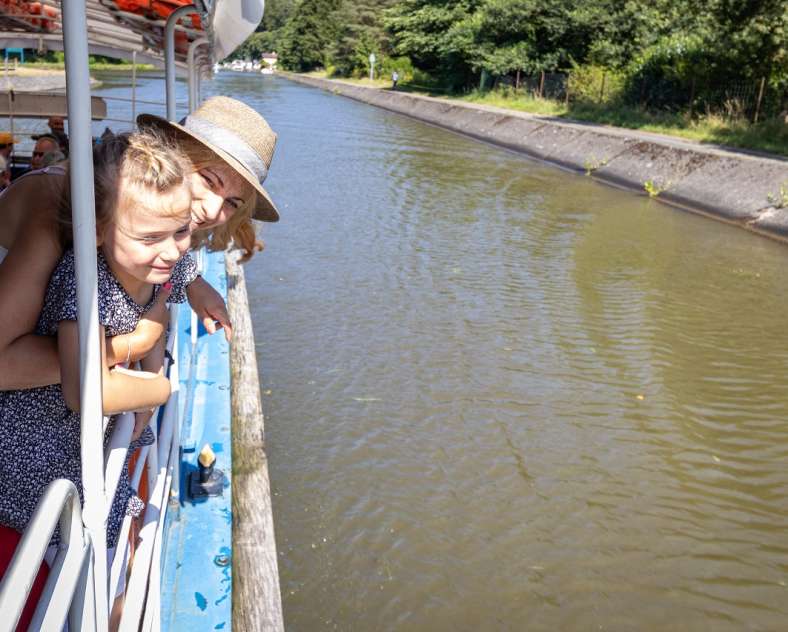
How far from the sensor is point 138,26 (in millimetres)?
4527

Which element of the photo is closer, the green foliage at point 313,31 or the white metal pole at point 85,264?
the white metal pole at point 85,264

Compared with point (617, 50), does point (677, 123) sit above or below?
below

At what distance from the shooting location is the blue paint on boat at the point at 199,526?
297 centimetres

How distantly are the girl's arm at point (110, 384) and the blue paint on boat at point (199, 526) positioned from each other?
1242 millimetres

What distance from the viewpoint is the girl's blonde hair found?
2.36m

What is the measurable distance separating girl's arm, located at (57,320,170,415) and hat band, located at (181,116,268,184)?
27.9 inches

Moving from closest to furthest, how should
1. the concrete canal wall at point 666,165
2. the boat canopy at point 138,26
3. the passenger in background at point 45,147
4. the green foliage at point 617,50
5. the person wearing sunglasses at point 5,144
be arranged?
the boat canopy at point 138,26
the person wearing sunglasses at point 5,144
the passenger in background at point 45,147
the concrete canal wall at point 666,165
the green foliage at point 617,50

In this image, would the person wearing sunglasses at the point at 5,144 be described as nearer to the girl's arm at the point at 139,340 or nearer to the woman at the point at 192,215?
the woman at the point at 192,215

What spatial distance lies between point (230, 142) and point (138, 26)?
Answer: 8.31ft

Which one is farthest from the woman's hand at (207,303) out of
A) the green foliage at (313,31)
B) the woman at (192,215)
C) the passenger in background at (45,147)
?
the green foliage at (313,31)

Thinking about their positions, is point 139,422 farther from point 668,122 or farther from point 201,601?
point 668,122

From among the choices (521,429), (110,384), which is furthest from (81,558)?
(521,429)

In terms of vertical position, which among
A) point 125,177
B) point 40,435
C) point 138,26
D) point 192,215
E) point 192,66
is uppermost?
point 138,26

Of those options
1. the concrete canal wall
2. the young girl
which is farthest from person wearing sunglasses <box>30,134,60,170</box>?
the concrete canal wall
